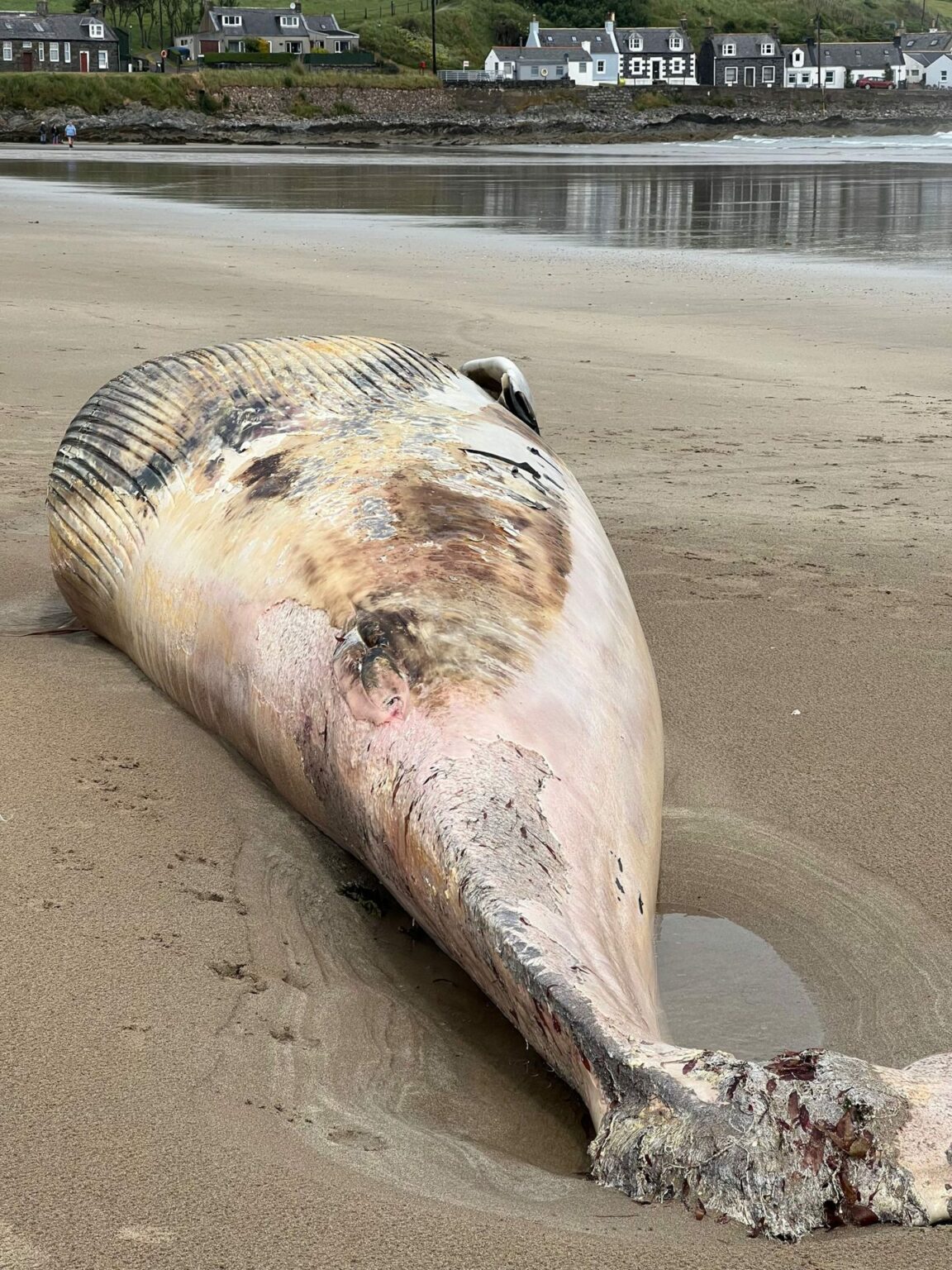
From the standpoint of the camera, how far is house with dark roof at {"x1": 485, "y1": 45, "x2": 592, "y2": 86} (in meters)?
89.1

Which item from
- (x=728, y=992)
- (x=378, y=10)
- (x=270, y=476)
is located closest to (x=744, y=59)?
(x=378, y=10)

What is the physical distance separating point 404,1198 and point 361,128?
67.6 m

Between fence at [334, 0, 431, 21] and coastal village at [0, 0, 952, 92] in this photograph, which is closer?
coastal village at [0, 0, 952, 92]

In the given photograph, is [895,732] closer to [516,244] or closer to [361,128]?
[516,244]

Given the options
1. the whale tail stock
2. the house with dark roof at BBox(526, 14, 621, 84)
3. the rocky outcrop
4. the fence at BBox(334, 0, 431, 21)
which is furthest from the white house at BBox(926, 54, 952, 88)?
the whale tail stock

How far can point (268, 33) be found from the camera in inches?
3506

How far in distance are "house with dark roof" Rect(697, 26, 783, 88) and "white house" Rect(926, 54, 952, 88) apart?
1306 centimetres

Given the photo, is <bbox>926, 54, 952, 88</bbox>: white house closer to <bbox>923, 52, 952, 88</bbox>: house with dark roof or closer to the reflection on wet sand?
<bbox>923, 52, 952, 88</bbox>: house with dark roof

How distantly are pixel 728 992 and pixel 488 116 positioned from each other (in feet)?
240

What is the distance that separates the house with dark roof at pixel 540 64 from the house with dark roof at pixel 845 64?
15669 mm

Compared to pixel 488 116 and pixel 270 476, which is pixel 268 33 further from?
pixel 270 476

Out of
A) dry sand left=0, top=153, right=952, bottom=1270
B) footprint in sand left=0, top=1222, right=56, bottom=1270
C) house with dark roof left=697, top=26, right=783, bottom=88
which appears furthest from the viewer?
house with dark roof left=697, top=26, right=783, bottom=88

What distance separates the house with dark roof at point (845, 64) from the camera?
98.9 m

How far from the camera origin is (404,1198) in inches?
69.9
